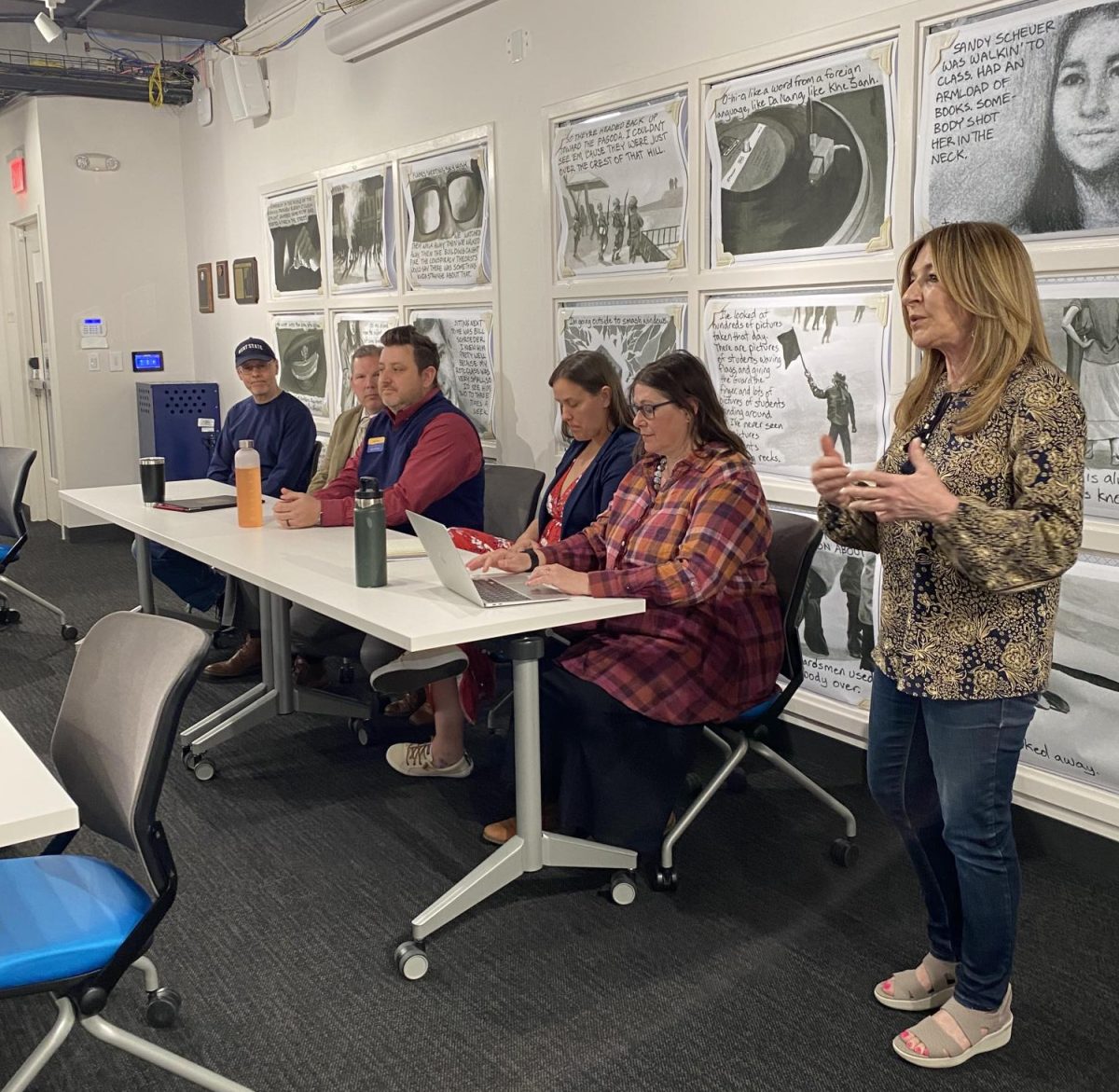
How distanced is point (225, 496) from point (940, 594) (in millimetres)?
2802

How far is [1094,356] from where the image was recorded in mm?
2648

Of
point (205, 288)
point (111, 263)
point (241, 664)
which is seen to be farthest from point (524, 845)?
point (111, 263)

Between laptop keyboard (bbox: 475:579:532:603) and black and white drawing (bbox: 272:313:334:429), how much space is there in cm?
350

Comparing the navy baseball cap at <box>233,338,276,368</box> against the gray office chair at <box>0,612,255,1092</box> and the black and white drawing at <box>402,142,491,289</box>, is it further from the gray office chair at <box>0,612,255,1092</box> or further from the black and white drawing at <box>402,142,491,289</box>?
the gray office chair at <box>0,612,255,1092</box>

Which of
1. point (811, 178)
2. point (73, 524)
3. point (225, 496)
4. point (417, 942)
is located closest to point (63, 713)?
point (417, 942)

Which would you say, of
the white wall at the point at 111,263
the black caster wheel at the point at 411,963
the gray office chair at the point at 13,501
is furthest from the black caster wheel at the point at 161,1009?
the white wall at the point at 111,263

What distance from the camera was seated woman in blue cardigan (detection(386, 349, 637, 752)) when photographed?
317 cm

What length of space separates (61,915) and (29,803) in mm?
320

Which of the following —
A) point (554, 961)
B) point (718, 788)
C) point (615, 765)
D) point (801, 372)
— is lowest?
point (554, 961)

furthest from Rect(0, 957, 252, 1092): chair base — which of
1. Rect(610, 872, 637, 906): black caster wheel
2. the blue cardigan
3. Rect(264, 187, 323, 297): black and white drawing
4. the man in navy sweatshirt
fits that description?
Rect(264, 187, 323, 297): black and white drawing

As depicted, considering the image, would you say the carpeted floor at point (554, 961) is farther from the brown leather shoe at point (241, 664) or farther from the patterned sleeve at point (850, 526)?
the brown leather shoe at point (241, 664)

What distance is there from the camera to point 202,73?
276 inches

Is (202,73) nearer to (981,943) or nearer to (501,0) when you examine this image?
(501,0)

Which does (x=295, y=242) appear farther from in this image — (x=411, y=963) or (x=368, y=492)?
(x=411, y=963)
